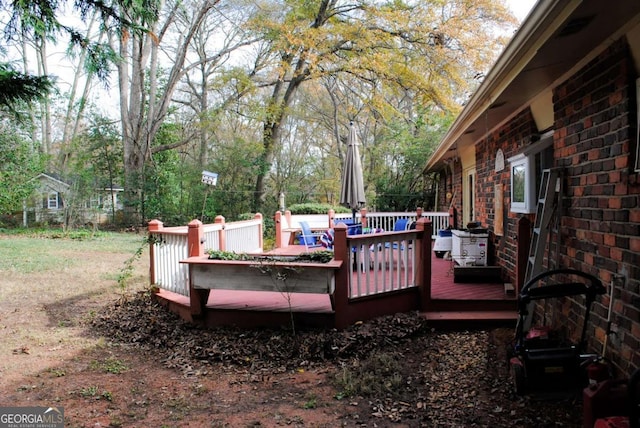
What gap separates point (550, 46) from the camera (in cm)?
288

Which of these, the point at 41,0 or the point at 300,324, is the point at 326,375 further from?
the point at 41,0

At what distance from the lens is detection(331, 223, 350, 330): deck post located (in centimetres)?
465

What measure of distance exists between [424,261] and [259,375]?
90.7 inches

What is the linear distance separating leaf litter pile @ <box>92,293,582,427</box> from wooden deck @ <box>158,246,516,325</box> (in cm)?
20

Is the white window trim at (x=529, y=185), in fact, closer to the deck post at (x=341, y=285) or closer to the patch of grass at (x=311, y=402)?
the deck post at (x=341, y=285)

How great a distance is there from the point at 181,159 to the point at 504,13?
14.0m

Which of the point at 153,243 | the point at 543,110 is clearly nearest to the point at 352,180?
the point at 153,243

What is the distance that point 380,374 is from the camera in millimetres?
3758

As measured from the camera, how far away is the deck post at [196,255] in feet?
16.6

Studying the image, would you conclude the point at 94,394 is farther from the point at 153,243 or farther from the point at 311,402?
the point at 153,243

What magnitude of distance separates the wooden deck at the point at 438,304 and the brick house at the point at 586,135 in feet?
1.39

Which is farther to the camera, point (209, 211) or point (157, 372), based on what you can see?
point (209, 211)

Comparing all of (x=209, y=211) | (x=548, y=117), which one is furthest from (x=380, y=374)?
(x=209, y=211)

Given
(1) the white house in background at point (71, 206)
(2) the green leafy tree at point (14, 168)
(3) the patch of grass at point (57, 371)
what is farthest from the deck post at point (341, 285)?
(2) the green leafy tree at point (14, 168)
